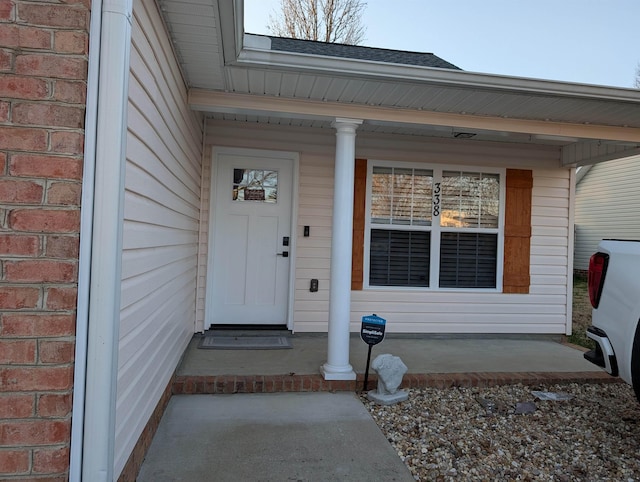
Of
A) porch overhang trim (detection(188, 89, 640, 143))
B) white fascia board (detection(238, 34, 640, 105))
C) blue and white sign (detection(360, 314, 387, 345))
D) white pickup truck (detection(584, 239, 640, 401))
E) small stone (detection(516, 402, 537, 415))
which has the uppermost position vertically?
white fascia board (detection(238, 34, 640, 105))

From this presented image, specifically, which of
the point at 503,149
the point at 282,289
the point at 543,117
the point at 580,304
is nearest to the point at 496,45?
the point at 580,304

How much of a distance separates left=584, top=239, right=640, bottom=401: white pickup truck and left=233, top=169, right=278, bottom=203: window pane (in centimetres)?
317

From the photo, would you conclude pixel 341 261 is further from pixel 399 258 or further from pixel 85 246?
pixel 85 246

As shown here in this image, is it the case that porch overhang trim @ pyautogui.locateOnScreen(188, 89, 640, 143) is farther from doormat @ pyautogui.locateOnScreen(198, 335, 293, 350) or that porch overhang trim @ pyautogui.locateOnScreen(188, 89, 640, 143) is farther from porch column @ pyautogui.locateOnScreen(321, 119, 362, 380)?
doormat @ pyautogui.locateOnScreen(198, 335, 293, 350)

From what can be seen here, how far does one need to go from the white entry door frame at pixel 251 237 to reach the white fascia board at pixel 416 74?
6.18ft

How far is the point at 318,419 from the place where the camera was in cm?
296

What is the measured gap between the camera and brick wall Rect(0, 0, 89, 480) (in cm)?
142

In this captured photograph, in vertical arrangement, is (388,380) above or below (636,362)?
below

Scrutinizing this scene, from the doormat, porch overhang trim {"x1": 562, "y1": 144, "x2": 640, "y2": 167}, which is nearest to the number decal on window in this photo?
porch overhang trim {"x1": 562, "y1": 144, "x2": 640, "y2": 167}

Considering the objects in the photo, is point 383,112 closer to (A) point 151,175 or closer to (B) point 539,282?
(A) point 151,175

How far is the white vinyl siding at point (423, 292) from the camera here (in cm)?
484

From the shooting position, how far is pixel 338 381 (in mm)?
3502

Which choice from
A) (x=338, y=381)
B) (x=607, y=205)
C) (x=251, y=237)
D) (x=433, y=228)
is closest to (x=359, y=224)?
(x=433, y=228)

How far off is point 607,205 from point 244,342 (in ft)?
44.6
